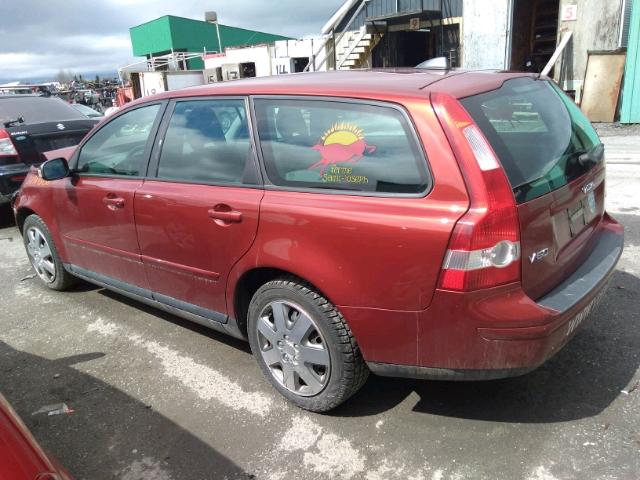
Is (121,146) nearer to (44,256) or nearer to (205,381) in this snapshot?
(44,256)

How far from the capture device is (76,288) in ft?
15.7

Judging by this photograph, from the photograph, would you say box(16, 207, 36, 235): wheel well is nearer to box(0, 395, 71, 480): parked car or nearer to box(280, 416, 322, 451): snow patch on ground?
Result: box(280, 416, 322, 451): snow patch on ground

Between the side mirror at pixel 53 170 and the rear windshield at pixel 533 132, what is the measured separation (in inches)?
117

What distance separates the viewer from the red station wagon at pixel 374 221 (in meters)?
2.19

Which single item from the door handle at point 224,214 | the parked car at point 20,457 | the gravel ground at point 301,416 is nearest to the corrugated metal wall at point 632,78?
the gravel ground at point 301,416

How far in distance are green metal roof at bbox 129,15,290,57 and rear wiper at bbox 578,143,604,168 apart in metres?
50.8

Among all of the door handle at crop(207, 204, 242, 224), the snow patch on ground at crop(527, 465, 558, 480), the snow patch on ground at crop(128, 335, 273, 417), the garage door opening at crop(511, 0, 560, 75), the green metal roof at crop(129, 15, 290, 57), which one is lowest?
the snow patch on ground at crop(128, 335, 273, 417)

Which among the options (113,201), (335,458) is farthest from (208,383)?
(113,201)

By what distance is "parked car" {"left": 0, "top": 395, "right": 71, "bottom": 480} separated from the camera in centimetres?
143

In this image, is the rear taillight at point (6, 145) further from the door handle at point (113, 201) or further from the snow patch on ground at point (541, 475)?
the snow patch on ground at point (541, 475)

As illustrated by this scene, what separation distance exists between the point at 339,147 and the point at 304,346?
3.33 feet

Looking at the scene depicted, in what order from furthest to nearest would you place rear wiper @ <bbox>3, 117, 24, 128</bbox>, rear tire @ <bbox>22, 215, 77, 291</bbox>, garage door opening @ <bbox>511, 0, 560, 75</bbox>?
garage door opening @ <bbox>511, 0, 560, 75</bbox> → rear wiper @ <bbox>3, 117, 24, 128</bbox> → rear tire @ <bbox>22, 215, 77, 291</bbox>

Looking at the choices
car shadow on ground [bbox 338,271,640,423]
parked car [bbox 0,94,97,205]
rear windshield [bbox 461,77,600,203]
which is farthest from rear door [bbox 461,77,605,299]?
parked car [bbox 0,94,97,205]

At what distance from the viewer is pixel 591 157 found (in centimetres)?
288
